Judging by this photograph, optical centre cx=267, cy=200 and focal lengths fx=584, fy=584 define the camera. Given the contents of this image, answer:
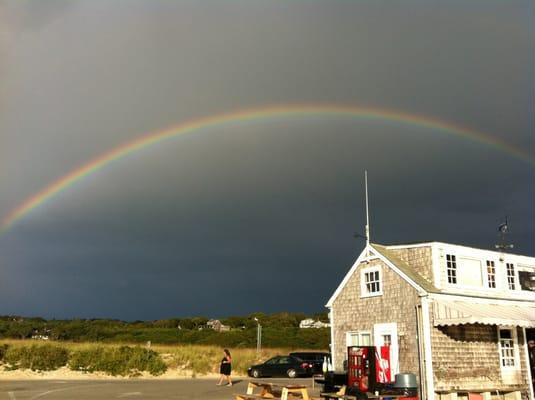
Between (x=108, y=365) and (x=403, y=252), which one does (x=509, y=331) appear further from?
(x=108, y=365)

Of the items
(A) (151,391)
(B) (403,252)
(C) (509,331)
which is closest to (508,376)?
(C) (509,331)

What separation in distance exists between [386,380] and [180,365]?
812 inches

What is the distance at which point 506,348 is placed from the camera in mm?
25422

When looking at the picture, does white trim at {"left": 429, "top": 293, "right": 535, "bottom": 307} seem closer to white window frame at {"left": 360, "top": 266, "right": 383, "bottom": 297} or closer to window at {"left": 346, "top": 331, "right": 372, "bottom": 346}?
white window frame at {"left": 360, "top": 266, "right": 383, "bottom": 297}

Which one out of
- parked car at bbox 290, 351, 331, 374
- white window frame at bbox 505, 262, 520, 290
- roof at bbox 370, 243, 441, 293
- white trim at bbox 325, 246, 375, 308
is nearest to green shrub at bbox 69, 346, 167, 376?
parked car at bbox 290, 351, 331, 374

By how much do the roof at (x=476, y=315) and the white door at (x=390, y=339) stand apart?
2150 mm

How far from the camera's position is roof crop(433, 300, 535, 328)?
71.7 feet

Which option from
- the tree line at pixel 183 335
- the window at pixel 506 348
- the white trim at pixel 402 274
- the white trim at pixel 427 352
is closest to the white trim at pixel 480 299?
the white trim at pixel 402 274

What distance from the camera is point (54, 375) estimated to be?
1447 inches

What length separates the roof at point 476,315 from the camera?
71.7 ft

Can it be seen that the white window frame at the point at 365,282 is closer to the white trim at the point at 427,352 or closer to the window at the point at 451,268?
the white trim at the point at 427,352

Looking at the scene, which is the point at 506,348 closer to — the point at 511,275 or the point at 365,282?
the point at 511,275

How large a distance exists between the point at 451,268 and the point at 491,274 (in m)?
2.84

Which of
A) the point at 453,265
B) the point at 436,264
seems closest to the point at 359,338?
the point at 436,264
